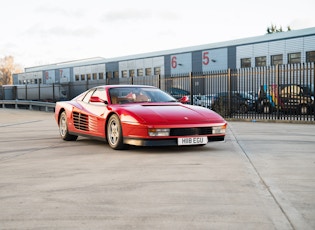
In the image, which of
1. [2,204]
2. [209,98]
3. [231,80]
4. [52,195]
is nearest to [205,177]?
[52,195]

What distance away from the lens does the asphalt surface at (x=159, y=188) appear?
344 cm

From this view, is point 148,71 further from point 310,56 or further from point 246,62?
point 310,56

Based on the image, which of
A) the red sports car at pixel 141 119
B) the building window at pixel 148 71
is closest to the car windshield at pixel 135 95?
the red sports car at pixel 141 119

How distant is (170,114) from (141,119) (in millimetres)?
531

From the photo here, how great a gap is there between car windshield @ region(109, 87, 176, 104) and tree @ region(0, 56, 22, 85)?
120104 mm

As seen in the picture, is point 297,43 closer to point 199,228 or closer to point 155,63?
point 155,63

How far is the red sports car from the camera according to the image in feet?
24.1

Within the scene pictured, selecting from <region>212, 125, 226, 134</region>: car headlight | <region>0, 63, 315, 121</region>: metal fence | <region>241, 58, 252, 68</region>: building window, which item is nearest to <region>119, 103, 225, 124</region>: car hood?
<region>212, 125, 226, 134</region>: car headlight

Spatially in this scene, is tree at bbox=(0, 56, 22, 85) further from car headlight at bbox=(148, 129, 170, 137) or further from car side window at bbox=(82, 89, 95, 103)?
car headlight at bbox=(148, 129, 170, 137)

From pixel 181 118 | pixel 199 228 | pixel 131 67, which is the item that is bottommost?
pixel 199 228

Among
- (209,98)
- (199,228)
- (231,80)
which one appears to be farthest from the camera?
(209,98)

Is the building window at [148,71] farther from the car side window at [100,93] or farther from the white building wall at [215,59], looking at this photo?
the car side window at [100,93]

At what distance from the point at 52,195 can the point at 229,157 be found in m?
3.38

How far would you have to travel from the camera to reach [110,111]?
8016 millimetres
